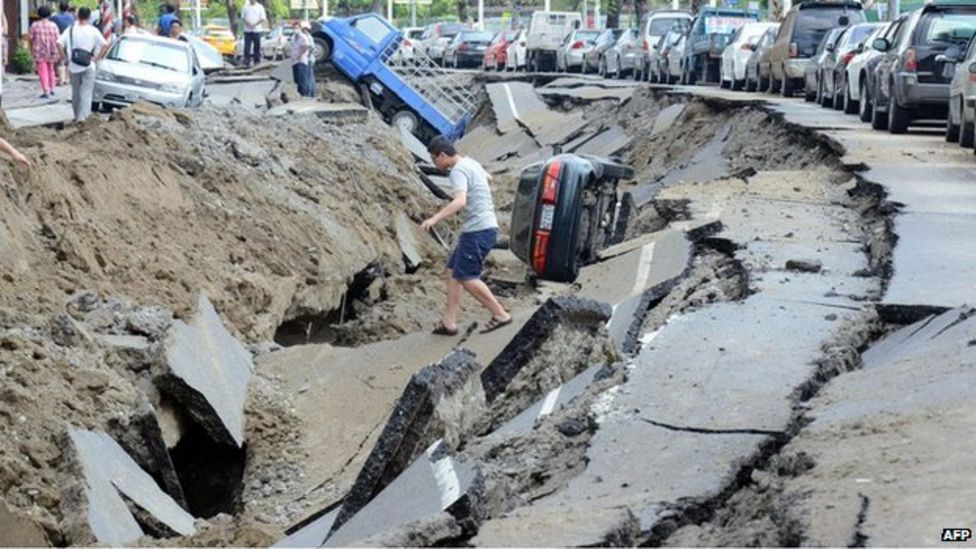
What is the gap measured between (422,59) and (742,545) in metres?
34.9

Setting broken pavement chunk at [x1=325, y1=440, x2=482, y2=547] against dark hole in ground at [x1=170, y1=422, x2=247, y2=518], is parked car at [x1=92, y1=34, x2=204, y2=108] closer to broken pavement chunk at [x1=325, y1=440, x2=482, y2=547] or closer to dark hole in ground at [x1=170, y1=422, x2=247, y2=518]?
dark hole in ground at [x1=170, y1=422, x2=247, y2=518]

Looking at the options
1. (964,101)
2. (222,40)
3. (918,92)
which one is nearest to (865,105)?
(918,92)

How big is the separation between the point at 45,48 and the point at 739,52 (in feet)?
50.9

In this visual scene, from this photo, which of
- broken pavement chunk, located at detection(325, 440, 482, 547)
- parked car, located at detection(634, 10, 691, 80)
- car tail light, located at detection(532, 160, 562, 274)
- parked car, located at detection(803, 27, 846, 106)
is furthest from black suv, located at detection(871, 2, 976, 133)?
parked car, located at detection(634, 10, 691, 80)

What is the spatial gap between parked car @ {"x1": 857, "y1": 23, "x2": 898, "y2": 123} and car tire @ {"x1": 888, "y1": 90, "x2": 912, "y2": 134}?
1290 millimetres

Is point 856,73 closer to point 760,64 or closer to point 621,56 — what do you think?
point 760,64

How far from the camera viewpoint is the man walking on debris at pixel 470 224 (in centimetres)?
1366

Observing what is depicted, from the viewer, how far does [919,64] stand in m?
24.0

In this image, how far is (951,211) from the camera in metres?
15.5

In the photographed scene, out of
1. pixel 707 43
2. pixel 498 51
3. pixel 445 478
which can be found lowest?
pixel 498 51

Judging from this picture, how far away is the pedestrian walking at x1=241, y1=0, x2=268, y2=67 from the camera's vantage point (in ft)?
138

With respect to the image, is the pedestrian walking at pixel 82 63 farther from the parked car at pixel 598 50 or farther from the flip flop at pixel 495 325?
the parked car at pixel 598 50

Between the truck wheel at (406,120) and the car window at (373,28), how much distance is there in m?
1.79

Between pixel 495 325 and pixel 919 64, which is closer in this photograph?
pixel 495 325
